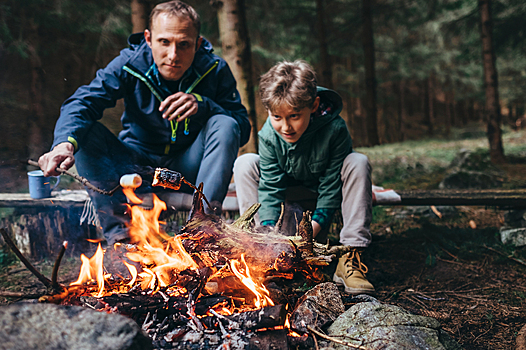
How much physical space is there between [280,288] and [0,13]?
24.4 feet

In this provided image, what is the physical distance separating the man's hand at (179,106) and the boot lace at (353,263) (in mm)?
1564

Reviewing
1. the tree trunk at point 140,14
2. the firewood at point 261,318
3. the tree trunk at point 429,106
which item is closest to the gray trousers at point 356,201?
the firewood at point 261,318

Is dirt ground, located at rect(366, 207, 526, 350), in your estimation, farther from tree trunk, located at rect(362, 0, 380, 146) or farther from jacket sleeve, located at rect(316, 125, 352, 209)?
tree trunk, located at rect(362, 0, 380, 146)

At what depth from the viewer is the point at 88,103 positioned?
266 centimetres

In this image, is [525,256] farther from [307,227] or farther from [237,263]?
[237,263]

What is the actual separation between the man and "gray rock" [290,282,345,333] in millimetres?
1124

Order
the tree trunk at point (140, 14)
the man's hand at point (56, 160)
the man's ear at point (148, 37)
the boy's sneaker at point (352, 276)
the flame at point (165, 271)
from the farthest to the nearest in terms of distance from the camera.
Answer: the tree trunk at point (140, 14) < the man's ear at point (148, 37) < the boy's sneaker at point (352, 276) < the man's hand at point (56, 160) < the flame at point (165, 271)

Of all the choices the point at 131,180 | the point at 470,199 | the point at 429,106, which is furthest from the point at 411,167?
the point at 429,106

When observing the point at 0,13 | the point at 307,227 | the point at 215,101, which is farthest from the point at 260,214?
the point at 0,13

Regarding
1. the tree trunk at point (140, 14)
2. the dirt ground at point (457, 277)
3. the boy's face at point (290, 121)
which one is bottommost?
the dirt ground at point (457, 277)

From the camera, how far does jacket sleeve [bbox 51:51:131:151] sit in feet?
7.82

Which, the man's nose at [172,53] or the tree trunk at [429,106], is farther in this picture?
the tree trunk at [429,106]

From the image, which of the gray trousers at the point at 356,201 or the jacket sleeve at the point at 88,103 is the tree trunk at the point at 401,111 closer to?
the gray trousers at the point at 356,201

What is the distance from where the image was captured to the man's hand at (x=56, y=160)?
2.06 meters
